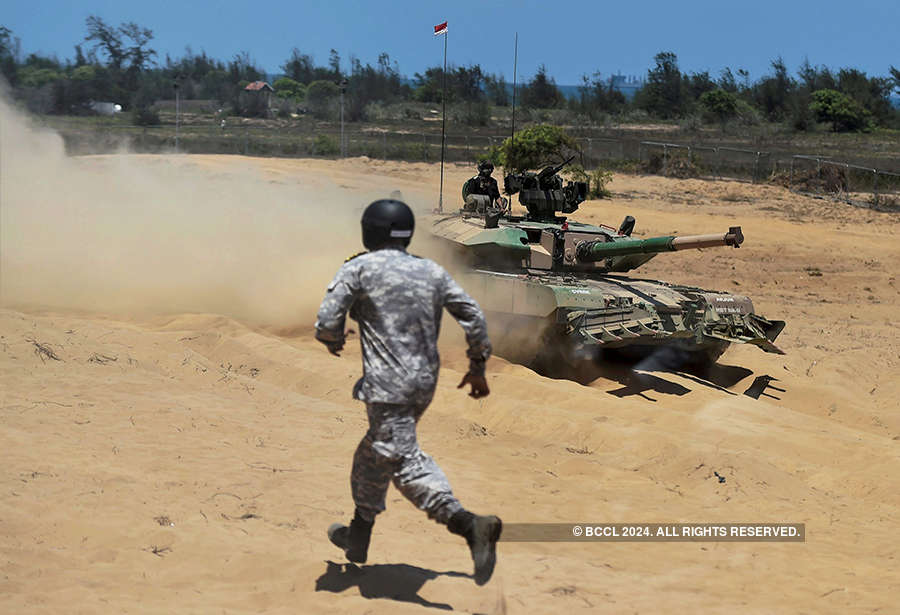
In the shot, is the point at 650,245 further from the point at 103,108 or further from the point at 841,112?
the point at 103,108

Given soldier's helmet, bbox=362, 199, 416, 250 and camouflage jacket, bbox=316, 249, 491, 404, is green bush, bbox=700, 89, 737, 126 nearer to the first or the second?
soldier's helmet, bbox=362, 199, 416, 250

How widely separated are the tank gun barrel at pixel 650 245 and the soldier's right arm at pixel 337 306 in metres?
6.23

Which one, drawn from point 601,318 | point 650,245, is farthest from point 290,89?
point 601,318

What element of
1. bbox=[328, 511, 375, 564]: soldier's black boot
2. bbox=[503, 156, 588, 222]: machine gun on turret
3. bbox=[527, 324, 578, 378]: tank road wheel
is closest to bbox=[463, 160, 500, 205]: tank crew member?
bbox=[503, 156, 588, 222]: machine gun on turret

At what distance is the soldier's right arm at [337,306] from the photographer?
508cm

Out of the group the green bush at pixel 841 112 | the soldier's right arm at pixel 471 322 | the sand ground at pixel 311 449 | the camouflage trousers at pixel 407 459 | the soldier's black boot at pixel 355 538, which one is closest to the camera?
the camouflage trousers at pixel 407 459

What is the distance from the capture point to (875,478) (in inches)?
344

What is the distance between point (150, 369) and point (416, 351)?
19.6 ft

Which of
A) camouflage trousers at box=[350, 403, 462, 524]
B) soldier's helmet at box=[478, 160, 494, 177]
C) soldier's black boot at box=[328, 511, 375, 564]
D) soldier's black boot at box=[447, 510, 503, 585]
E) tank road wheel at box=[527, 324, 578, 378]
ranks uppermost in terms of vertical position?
soldier's helmet at box=[478, 160, 494, 177]

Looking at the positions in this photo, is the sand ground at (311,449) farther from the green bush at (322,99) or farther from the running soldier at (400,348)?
the green bush at (322,99)

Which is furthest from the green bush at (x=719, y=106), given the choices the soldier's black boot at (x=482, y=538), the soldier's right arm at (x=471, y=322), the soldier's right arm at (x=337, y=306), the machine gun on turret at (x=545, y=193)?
the soldier's black boot at (x=482, y=538)

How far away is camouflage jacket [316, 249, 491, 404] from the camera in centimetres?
509

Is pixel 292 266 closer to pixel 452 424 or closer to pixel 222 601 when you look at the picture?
pixel 452 424

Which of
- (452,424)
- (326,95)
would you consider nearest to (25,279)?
(452,424)
